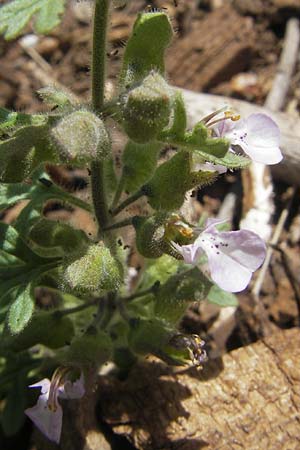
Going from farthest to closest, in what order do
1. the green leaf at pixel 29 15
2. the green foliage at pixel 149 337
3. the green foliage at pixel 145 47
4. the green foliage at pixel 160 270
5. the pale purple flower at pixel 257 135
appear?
the green foliage at pixel 160 270, the green foliage at pixel 149 337, the pale purple flower at pixel 257 135, the green foliage at pixel 145 47, the green leaf at pixel 29 15

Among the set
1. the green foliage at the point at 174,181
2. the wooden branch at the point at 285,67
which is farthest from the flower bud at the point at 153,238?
the wooden branch at the point at 285,67

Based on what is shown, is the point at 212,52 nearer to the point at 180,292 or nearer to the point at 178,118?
the point at 180,292

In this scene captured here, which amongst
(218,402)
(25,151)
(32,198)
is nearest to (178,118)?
(25,151)

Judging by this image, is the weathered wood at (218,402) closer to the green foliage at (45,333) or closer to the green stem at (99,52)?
the green foliage at (45,333)

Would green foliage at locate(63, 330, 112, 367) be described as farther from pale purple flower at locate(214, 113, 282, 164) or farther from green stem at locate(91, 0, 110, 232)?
pale purple flower at locate(214, 113, 282, 164)

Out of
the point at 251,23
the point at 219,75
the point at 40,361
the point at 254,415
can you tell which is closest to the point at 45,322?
the point at 40,361
